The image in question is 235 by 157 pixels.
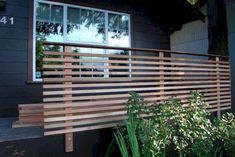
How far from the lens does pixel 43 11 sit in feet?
17.6

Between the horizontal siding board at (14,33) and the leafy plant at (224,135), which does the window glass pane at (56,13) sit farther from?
the leafy plant at (224,135)

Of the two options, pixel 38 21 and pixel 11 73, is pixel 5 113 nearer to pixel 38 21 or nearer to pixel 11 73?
pixel 11 73

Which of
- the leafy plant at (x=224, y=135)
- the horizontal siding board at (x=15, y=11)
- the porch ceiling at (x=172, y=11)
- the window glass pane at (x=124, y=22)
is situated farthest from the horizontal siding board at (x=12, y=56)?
the leafy plant at (x=224, y=135)

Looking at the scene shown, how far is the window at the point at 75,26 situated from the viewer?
5324 millimetres

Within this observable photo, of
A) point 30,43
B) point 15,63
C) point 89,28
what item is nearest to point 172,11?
point 89,28

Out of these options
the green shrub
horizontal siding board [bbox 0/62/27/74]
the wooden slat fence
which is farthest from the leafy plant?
horizontal siding board [bbox 0/62/27/74]

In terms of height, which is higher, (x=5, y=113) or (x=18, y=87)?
(x=18, y=87)

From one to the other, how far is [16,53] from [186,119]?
3.38 metres

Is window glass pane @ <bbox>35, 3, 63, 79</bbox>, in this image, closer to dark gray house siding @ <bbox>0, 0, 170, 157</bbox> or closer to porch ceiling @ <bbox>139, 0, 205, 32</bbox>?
dark gray house siding @ <bbox>0, 0, 170, 157</bbox>

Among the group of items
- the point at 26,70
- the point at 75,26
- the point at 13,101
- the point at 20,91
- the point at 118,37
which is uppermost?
the point at 75,26

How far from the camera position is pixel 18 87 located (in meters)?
5.06

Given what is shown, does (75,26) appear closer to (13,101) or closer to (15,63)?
(15,63)

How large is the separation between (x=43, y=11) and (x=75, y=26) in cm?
74

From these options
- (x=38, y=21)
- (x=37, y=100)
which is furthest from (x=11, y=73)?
(x=38, y=21)
